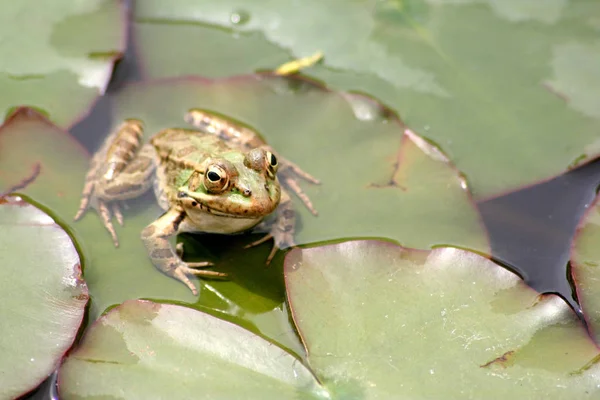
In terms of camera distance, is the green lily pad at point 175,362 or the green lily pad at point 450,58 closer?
the green lily pad at point 175,362

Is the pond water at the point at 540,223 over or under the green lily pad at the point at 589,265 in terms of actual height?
under

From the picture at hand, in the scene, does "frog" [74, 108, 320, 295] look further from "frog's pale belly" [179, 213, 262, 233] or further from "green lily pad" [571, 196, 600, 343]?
"green lily pad" [571, 196, 600, 343]

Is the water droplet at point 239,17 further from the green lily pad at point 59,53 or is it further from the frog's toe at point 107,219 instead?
the frog's toe at point 107,219

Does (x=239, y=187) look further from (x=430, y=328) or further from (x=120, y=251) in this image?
(x=430, y=328)

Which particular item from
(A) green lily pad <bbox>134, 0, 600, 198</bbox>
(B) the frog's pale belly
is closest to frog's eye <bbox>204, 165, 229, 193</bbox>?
(B) the frog's pale belly

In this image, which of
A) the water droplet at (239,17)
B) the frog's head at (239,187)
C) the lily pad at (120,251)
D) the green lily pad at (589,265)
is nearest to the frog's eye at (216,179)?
the frog's head at (239,187)
